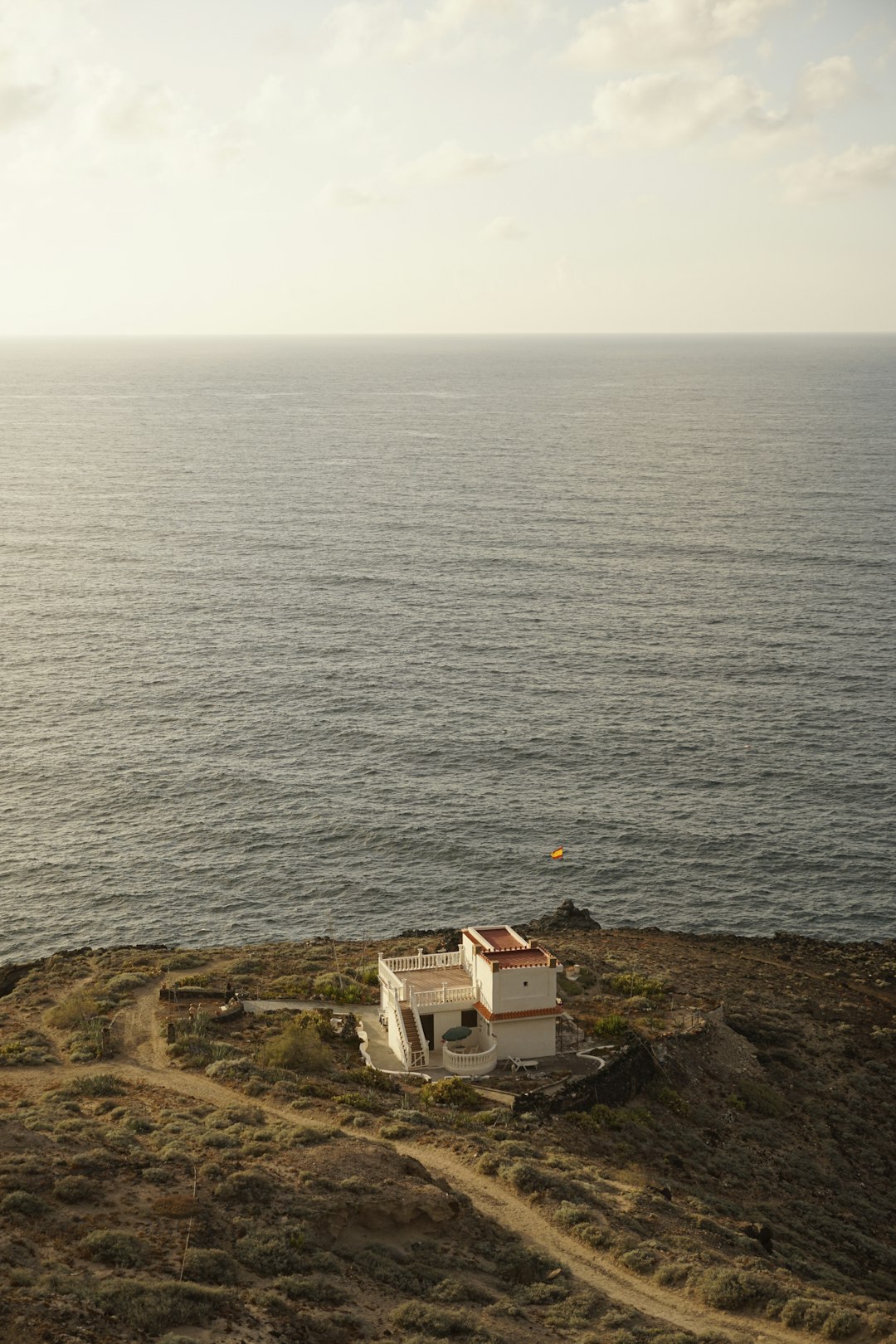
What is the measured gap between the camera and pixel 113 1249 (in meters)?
28.0

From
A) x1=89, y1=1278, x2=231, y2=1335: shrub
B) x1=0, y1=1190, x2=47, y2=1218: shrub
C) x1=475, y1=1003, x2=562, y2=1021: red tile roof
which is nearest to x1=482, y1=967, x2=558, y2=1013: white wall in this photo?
x1=475, y1=1003, x2=562, y2=1021: red tile roof

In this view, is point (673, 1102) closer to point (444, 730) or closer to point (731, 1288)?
point (731, 1288)

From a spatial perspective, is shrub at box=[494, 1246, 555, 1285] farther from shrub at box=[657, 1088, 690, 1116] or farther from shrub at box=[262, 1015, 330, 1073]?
shrub at box=[657, 1088, 690, 1116]

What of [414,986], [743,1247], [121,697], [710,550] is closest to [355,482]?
[710,550]

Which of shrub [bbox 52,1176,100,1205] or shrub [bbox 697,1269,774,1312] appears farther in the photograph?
shrub [bbox 697,1269,774,1312]

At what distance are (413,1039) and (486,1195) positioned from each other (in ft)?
40.4

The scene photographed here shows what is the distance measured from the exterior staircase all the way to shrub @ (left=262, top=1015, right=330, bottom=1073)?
11.2 ft

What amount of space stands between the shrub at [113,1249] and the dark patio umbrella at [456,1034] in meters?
20.7

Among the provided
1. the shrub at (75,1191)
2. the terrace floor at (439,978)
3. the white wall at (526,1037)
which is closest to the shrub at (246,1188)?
the shrub at (75,1191)

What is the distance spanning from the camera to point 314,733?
314 ft

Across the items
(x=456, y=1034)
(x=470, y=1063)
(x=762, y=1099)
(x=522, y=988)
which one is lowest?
(x=762, y=1099)

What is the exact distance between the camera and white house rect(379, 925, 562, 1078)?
47.7 metres

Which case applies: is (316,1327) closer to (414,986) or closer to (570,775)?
(414,986)

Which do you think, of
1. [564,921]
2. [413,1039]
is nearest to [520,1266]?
[413,1039]
